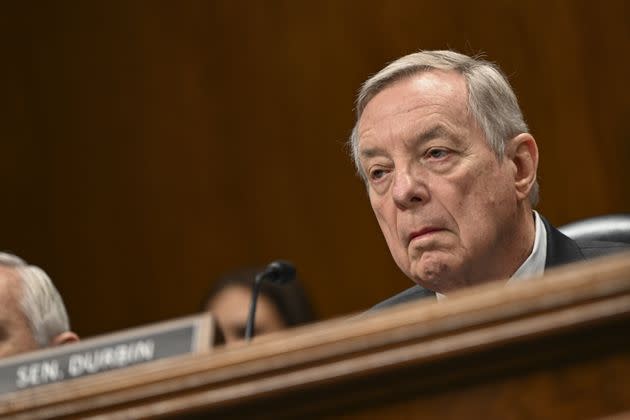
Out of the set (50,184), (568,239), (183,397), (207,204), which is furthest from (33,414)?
(50,184)

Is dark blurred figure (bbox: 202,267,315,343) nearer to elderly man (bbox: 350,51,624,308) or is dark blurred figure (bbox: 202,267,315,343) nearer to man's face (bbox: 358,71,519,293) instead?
elderly man (bbox: 350,51,624,308)

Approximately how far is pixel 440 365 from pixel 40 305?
136cm

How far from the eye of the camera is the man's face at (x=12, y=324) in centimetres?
203

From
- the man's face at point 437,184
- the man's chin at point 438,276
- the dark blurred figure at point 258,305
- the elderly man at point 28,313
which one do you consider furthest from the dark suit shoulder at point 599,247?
the elderly man at point 28,313

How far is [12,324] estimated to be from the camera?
2.06 m

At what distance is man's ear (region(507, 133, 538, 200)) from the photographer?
7.34 feet

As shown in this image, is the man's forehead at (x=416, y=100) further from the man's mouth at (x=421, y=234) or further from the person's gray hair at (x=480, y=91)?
the man's mouth at (x=421, y=234)

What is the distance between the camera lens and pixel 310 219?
413 cm

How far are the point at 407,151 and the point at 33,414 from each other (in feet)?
3.83

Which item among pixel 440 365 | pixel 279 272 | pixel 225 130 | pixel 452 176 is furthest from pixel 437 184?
pixel 225 130

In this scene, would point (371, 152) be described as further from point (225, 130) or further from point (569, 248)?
point (225, 130)

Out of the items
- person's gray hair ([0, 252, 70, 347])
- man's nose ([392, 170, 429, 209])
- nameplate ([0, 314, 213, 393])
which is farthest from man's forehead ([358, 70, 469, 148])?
nameplate ([0, 314, 213, 393])

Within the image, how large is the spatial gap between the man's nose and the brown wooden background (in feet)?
5.55

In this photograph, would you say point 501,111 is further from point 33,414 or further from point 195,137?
point 195,137
